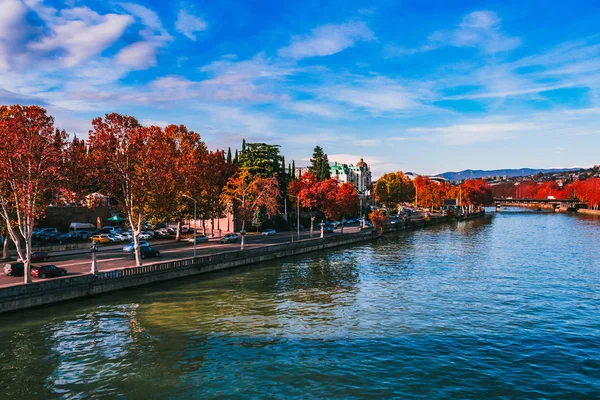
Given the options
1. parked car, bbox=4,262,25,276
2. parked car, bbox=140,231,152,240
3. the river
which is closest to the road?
parked car, bbox=4,262,25,276

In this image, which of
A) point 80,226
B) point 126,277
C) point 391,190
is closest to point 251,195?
point 80,226

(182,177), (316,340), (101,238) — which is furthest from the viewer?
(101,238)

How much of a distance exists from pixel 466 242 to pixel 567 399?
247 feet

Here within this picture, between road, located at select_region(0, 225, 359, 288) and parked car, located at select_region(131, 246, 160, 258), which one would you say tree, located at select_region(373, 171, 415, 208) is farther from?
parked car, located at select_region(131, 246, 160, 258)

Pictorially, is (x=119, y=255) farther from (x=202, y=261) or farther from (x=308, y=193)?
(x=308, y=193)

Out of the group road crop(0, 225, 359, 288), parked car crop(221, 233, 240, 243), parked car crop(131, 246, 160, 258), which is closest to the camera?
road crop(0, 225, 359, 288)

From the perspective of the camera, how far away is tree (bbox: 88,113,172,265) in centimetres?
4756

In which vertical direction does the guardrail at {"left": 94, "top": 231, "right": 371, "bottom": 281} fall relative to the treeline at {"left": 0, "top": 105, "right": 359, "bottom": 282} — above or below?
below

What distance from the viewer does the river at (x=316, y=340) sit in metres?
23.4

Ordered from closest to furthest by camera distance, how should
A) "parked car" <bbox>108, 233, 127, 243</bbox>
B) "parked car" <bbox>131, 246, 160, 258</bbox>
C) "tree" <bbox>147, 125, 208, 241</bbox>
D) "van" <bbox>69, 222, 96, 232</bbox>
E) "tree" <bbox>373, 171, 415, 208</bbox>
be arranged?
"parked car" <bbox>131, 246, 160, 258</bbox> < "tree" <bbox>147, 125, 208, 241</bbox> < "parked car" <bbox>108, 233, 127, 243</bbox> < "van" <bbox>69, 222, 96, 232</bbox> < "tree" <bbox>373, 171, 415, 208</bbox>

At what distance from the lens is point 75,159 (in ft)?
136

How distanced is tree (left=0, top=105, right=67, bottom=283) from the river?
8.42 meters

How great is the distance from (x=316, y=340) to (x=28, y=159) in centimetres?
2830

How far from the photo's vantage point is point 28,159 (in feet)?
123
